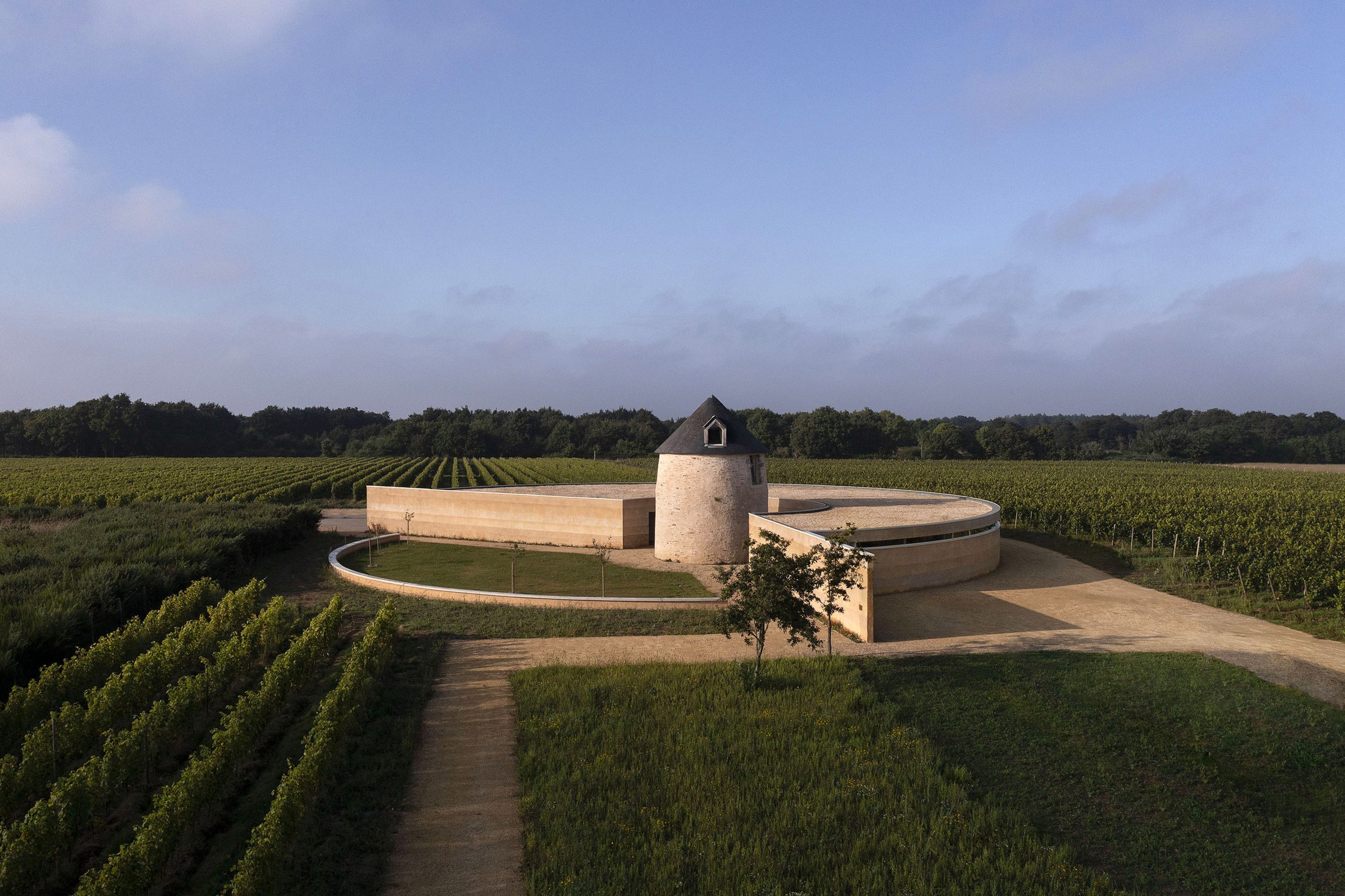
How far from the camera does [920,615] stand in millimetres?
19250

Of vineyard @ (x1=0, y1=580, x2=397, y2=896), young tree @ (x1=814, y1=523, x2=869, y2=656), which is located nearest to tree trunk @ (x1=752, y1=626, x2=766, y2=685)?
young tree @ (x1=814, y1=523, x2=869, y2=656)

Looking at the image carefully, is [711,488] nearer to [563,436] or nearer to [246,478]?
[246,478]

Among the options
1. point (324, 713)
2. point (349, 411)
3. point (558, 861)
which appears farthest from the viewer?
point (349, 411)

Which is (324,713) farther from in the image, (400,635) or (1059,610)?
(1059,610)

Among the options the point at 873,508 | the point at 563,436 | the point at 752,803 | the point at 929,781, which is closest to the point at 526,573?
the point at 873,508

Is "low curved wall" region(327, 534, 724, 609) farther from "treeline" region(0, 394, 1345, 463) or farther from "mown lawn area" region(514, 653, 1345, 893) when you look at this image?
"treeline" region(0, 394, 1345, 463)

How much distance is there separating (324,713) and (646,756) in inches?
201

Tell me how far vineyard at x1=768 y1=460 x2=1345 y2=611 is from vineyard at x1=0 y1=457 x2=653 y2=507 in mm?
24539

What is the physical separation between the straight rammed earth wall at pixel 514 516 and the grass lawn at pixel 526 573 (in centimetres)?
134

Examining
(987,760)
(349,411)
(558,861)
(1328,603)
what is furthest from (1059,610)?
(349,411)

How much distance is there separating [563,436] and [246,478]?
210ft

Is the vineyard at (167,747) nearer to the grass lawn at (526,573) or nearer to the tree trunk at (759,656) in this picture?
the grass lawn at (526,573)

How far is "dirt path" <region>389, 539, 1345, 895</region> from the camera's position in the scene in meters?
8.62

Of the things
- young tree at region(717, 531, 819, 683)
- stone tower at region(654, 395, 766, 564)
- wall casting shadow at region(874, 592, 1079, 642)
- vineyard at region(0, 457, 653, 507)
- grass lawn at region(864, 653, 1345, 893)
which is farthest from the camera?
vineyard at region(0, 457, 653, 507)
